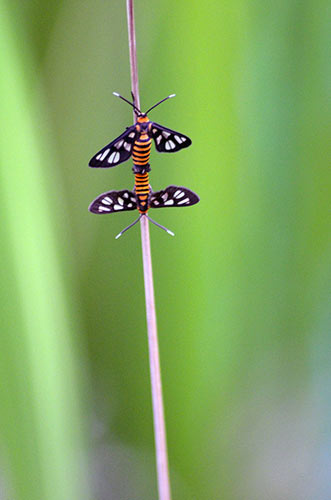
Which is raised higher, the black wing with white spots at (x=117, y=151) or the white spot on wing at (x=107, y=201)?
the black wing with white spots at (x=117, y=151)

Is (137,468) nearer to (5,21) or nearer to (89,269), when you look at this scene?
(89,269)

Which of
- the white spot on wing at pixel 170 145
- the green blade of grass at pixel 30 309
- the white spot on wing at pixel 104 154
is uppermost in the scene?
the white spot on wing at pixel 170 145

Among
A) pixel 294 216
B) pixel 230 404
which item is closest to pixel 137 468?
pixel 230 404

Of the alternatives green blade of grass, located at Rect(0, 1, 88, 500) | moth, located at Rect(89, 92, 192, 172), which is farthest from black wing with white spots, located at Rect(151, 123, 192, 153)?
green blade of grass, located at Rect(0, 1, 88, 500)

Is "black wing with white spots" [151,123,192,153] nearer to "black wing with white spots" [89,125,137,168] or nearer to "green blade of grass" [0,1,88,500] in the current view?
"black wing with white spots" [89,125,137,168]

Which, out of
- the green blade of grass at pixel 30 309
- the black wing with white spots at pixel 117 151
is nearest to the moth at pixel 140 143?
the black wing with white spots at pixel 117 151

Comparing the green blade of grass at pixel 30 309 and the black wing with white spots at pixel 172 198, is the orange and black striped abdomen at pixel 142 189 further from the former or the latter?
the green blade of grass at pixel 30 309

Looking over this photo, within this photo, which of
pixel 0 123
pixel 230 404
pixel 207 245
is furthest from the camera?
pixel 230 404
